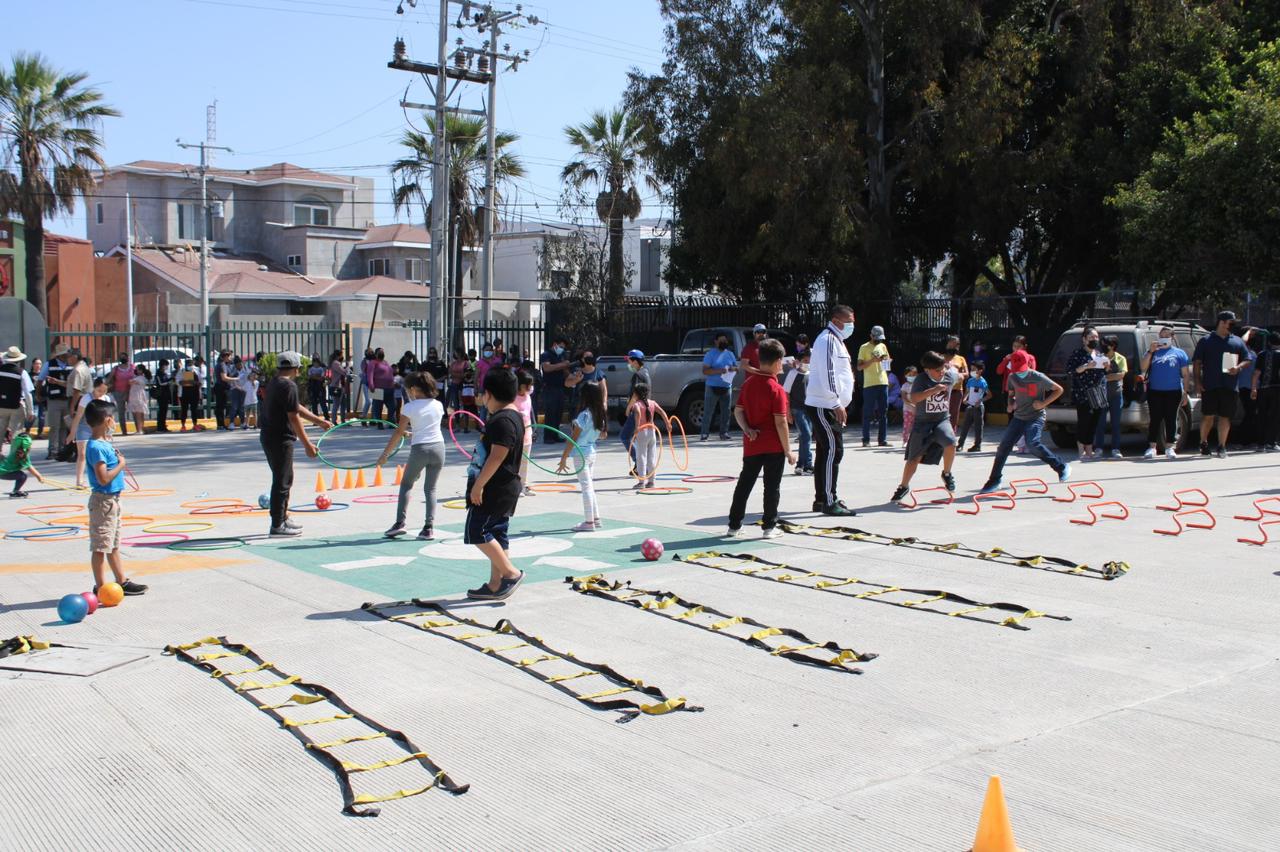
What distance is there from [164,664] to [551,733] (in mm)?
2600

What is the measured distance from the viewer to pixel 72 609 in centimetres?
765

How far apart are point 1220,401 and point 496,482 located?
42.5 ft

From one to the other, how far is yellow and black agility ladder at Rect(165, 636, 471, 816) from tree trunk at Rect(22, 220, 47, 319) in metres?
32.9

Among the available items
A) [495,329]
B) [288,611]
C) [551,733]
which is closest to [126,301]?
[495,329]

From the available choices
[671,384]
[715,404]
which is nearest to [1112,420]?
[715,404]

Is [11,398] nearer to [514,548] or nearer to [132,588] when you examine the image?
[132,588]

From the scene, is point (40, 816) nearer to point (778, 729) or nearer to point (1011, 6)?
point (778, 729)

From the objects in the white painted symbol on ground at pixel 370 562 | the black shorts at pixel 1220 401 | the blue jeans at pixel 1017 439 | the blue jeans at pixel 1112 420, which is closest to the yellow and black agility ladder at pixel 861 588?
the white painted symbol on ground at pixel 370 562

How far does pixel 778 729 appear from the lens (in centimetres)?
550

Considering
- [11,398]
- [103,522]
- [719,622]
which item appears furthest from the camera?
[11,398]

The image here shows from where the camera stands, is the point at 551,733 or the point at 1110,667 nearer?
the point at 551,733

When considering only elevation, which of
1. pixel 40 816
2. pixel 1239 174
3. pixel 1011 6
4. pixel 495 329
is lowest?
pixel 40 816

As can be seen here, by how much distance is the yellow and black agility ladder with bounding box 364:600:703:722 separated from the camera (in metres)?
5.80

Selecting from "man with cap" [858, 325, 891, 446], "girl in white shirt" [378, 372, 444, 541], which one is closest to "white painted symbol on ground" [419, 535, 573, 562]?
"girl in white shirt" [378, 372, 444, 541]
